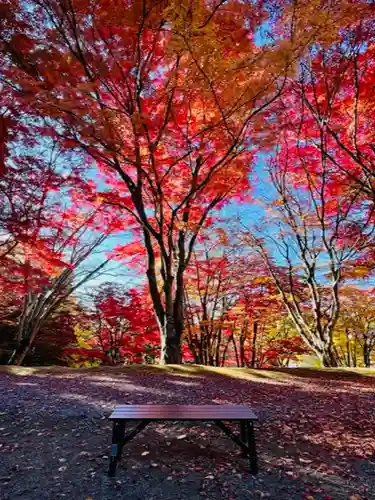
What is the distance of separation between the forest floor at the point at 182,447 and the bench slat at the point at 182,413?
380 mm

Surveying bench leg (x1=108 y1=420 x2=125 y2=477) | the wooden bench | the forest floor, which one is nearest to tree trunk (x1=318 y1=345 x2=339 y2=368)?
the forest floor

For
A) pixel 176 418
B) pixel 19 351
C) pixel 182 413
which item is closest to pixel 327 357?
pixel 182 413

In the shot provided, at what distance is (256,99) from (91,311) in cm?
873

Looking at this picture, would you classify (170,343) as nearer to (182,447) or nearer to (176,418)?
(182,447)

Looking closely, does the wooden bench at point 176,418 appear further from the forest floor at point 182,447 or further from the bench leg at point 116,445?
the forest floor at point 182,447

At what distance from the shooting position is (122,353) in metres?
11.9

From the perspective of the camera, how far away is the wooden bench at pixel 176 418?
2285 millimetres

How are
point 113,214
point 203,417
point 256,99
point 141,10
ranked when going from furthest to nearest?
point 113,214 → point 256,99 → point 141,10 → point 203,417

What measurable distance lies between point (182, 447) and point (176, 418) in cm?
67

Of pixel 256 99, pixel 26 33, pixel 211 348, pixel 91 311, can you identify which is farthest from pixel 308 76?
pixel 91 311

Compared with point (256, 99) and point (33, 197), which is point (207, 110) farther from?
point (33, 197)

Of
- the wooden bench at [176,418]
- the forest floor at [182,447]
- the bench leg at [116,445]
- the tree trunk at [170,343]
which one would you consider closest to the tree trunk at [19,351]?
the forest floor at [182,447]

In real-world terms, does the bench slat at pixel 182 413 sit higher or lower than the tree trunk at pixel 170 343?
lower

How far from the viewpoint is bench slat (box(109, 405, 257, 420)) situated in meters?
2.30
